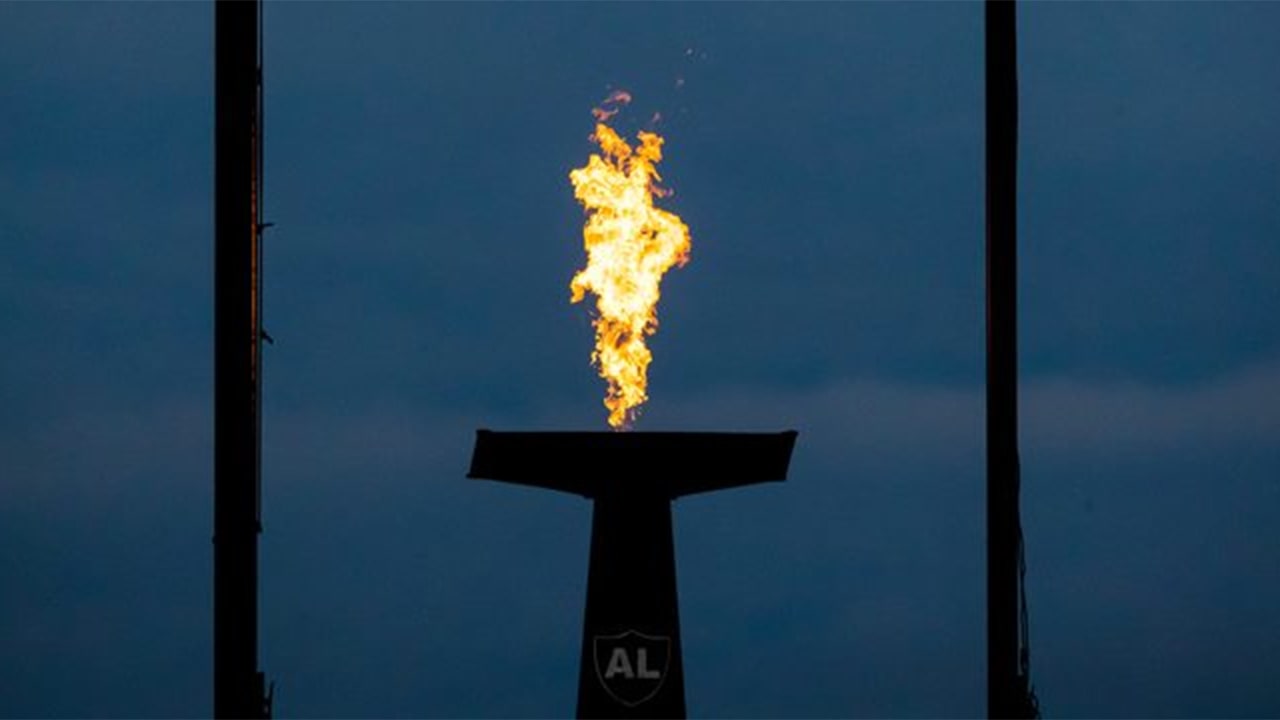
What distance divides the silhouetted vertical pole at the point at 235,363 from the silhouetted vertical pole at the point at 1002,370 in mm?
3296

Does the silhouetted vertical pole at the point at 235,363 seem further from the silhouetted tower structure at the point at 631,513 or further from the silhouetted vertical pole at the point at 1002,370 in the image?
the silhouetted tower structure at the point at 631,513

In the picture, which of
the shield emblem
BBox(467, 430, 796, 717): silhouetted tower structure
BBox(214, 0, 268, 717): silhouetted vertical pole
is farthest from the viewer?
the shield emblem

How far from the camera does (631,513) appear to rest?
65.1 feet

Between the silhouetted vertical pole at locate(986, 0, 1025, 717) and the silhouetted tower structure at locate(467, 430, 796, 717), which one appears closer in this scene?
the silhouetted vertical pole at locate(986, 0, 1025, 717)

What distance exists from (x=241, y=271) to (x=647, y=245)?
959 cm

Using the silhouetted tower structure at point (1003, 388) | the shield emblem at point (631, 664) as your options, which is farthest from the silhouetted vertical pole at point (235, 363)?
the shield emblem at point (631, 664)

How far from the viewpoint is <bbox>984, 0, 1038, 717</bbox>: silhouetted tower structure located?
10.2 m

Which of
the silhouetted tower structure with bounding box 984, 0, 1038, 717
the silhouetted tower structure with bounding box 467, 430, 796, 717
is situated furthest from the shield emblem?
the silhouetted tower structure with bounding box 984, 0, 1038, 717

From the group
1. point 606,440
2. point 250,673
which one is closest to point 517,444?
point 606,440

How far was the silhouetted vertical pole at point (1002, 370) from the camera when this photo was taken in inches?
400

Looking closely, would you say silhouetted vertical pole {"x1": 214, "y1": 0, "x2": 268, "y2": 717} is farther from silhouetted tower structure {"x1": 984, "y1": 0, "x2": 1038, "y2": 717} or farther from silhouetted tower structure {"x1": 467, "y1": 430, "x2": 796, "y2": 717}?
silhouetted tower structure {"x1": 467, "y1": 430, "x2": 796, "y2": 717}

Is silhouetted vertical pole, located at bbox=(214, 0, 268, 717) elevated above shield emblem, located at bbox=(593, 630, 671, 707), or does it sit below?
above

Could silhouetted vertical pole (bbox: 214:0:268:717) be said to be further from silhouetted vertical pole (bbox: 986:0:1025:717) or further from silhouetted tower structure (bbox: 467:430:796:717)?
silhouetted tower structure (bbox: 467:430:796:717)

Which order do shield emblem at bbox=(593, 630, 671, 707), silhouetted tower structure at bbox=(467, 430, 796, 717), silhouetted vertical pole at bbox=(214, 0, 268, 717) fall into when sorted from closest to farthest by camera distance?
silhouetted vertical pole at bbox=(214, 0, 268, 717), silhouetted tower structure at bbox=(467, 430, 796, 717), shield emblem at bbox=(593, 630, 671, 707)
